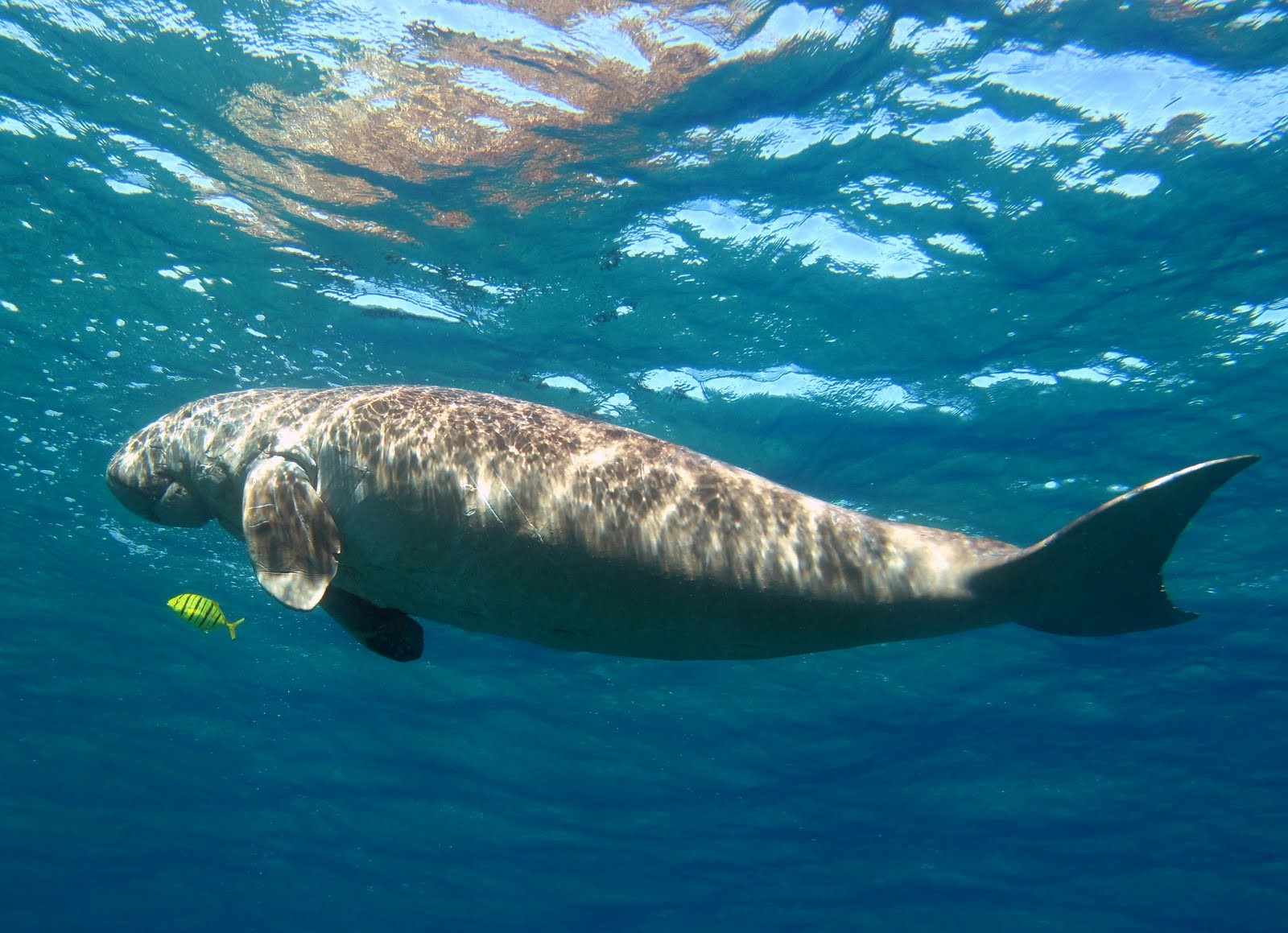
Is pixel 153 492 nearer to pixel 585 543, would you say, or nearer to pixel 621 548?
pixel 585 543

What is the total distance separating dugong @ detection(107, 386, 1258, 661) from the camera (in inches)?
148

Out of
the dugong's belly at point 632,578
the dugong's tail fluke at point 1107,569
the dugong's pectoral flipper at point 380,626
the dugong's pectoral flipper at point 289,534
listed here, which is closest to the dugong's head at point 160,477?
the dugong's pectoral flipper at point 289,534

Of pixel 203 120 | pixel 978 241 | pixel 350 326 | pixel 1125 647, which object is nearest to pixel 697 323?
pixel 978 241

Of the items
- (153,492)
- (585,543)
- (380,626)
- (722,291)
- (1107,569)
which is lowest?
(380,626)

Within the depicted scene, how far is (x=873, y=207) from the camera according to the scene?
8.41 metres

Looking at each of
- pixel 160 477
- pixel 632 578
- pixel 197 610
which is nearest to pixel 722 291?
pixel 632 578

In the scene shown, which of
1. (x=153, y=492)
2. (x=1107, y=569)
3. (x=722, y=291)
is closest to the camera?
(x=1107, y=569)

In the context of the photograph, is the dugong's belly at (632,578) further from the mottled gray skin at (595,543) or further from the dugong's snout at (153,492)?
the dugong's snout at (153,492)

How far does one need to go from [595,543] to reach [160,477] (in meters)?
3.03

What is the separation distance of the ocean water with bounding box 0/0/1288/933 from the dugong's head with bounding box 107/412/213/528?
15.8 ft

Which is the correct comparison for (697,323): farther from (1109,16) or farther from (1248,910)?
(1248,910)

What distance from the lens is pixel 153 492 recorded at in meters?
4.80

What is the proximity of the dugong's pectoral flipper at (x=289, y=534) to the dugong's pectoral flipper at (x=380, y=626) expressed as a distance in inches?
35.7

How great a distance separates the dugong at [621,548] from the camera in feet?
12.3
